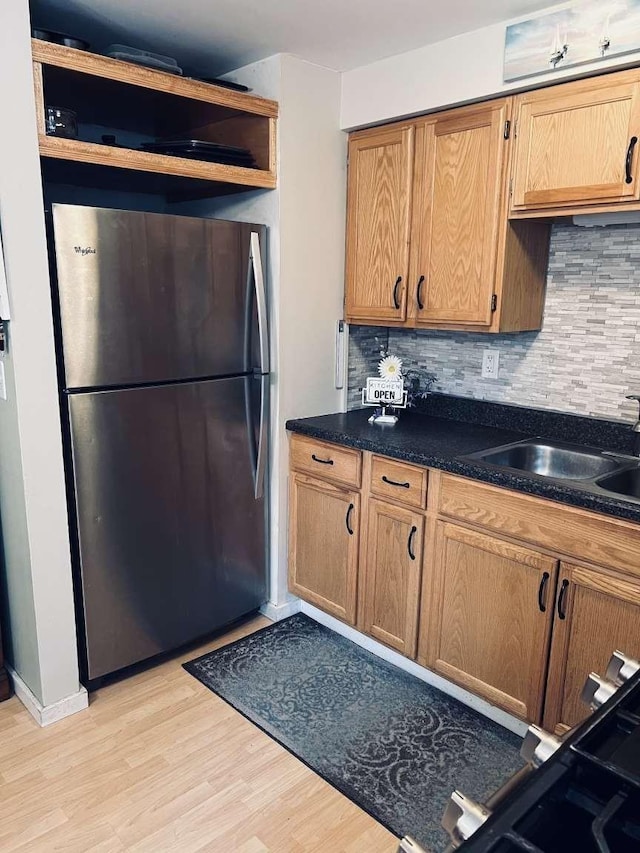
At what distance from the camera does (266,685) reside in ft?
7.88

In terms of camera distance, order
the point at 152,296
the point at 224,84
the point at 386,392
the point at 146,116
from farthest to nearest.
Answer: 1. the point at 386,392
2. the point at 146,116
3. the point at 224,84
4. the point at 152,296

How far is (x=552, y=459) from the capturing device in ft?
7.71

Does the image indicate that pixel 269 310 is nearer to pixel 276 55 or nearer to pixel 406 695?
pixel 276 55

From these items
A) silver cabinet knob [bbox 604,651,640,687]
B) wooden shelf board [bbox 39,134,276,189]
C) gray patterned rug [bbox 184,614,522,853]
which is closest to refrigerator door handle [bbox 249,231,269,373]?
wooden shelf board [bbox 39,134,276,189]

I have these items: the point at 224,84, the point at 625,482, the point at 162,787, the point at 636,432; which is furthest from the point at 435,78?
the point at 162,787

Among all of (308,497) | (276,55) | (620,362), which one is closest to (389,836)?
(308,497)

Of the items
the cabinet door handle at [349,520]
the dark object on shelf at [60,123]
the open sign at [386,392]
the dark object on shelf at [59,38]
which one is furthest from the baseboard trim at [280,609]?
the dark object on shelf at [59,38]

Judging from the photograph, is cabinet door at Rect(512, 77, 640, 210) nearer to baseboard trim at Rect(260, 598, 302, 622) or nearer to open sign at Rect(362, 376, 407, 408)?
open sign at Rect(362, 376, 407, 408)

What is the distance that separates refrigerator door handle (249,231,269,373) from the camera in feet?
8.18

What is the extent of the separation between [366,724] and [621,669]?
151cm

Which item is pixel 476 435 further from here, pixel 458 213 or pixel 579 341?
pixel 458 213

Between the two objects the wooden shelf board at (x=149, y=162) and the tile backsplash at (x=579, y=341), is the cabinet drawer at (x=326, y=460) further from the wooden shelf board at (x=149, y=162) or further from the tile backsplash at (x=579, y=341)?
the wooden shelf board at (x=149, y=162)

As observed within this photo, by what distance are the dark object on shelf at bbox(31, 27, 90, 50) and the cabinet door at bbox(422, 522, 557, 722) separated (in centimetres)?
191

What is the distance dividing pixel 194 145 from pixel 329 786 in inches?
85.1
